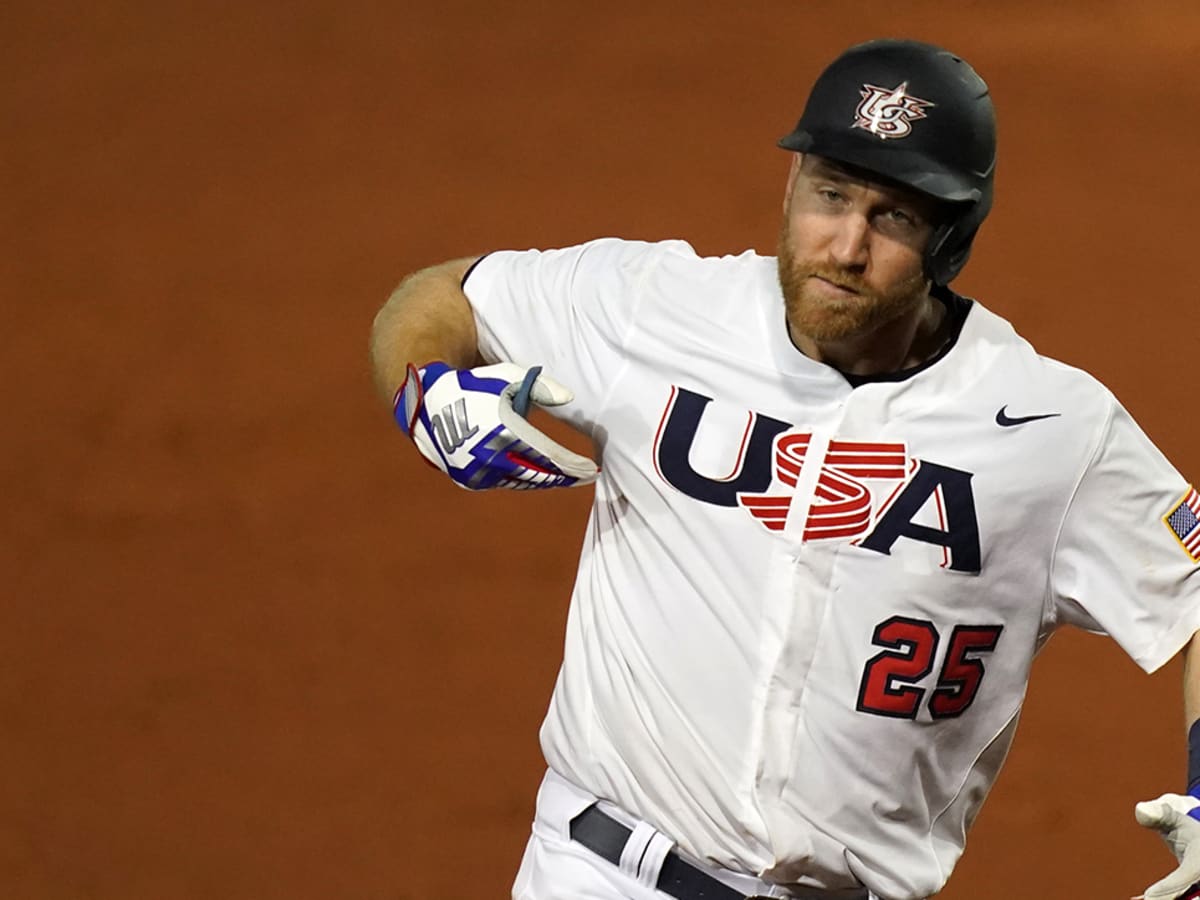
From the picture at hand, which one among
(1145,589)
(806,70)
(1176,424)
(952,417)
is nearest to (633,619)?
(952,417)

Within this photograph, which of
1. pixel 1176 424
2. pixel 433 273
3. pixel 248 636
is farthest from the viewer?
pixel 1176 424

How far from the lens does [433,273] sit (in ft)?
10.2

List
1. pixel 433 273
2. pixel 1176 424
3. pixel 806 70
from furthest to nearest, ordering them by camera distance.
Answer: pixel 806 70
pixel 1176 424
pixel 433 273

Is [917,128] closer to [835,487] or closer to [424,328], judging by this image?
[835,487]

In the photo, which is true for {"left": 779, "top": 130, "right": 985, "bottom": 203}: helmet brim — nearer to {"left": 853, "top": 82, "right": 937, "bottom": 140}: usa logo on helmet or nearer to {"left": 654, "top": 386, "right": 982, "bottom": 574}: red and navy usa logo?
{"left": 853, "top": 82, "right": 937, "bottom": 140}: usa logo on helmet

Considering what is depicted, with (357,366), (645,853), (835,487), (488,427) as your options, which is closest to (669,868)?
(645,853)

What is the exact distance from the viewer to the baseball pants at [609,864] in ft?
9.11

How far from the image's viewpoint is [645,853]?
9.11 feet

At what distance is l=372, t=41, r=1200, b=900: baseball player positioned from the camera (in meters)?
2.73

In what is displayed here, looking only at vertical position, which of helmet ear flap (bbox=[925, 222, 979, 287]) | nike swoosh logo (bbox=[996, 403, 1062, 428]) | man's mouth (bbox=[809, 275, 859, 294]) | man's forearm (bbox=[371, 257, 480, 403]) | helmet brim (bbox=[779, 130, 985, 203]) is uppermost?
helmet brim (bbox=[779, 130, 985, 203])

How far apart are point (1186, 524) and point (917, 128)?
75 cm

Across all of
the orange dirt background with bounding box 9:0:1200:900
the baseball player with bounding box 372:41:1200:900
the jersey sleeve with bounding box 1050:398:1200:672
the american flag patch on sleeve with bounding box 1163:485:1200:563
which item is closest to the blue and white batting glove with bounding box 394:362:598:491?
the baseball player with bounding box 372:41:1200:900

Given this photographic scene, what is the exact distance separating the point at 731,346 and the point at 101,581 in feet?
9.85

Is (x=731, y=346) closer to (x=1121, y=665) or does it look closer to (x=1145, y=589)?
(x=1145, y=589)
